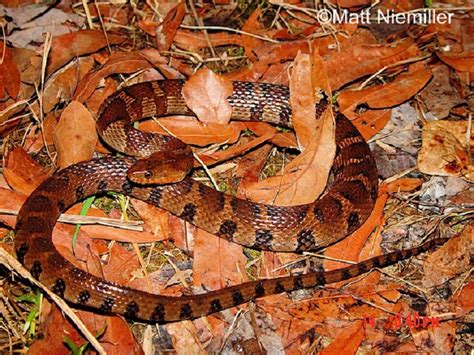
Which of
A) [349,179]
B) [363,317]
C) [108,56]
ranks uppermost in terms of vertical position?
[108,56]

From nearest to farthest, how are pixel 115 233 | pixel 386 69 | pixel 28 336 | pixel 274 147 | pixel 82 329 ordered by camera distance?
1. pixel 82 329
2. pixel 28 336
3. pixel 115 233
4. pixel 274 147
5. pixel 386 69

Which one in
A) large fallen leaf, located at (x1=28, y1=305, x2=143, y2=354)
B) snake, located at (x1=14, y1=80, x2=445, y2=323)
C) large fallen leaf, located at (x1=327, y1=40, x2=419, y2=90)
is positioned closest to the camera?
large fallen leaf, located at (x1=28, y1=305, x2=143, y2=354)

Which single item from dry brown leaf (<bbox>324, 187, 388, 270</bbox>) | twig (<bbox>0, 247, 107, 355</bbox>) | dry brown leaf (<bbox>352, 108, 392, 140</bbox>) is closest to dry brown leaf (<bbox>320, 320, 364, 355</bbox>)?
dry brown leaf (<bbox>324, 187, 388, 270</bbox>)

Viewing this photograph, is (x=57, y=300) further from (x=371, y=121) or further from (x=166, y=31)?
(x=371, y=121)

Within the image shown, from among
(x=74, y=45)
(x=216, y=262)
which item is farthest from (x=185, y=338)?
(x=74, y=45)

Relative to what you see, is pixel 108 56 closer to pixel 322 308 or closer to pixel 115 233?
pixel 115 233

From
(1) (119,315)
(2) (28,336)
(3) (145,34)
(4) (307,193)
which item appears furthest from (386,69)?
(2) (28,336)

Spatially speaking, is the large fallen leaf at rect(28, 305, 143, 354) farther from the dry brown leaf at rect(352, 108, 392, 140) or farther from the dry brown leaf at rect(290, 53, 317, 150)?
the dry brown leaf at rect(352, 108, 392, 140)
